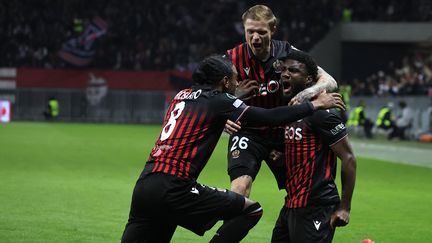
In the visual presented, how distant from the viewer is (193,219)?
7.11 m

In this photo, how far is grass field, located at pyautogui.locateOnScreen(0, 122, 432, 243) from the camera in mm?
11688

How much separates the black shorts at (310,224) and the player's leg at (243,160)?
4.06 feet

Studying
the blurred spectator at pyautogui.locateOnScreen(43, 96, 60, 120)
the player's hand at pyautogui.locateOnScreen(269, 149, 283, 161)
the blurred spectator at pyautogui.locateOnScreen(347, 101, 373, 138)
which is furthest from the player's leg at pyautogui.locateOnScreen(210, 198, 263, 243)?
the blurred spectator at pyautogui.locateOnScreen(43, 96, 60, 120)

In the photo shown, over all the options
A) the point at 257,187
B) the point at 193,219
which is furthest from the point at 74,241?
the point at 257,187

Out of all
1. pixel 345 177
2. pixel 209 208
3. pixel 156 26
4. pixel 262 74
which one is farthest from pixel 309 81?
pixel 156 26

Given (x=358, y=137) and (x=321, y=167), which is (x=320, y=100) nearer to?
(x=321, y=167)

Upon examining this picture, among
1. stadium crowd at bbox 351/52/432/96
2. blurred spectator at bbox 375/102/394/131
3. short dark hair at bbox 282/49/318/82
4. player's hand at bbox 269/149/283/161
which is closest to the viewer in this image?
short dark hair at bbox 282/49/318/82

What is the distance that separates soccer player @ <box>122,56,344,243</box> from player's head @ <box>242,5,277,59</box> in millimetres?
1885

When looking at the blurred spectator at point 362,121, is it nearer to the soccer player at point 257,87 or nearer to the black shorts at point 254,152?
the soccer player at point 257,87

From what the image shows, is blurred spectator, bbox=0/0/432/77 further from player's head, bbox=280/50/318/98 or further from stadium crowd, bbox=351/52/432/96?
player's head, bbox=280/50/318/98

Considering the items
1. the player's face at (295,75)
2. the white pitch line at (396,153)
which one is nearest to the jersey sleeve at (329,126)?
the player's face at (295,75)

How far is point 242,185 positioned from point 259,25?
157cm

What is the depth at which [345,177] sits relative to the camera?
7.44 meters

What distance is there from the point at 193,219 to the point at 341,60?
43.2 meters
